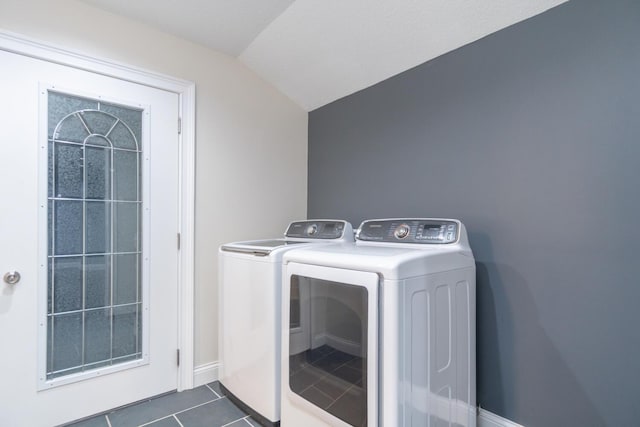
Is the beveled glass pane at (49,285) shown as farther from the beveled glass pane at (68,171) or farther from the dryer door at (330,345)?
the dryer door at (330,345)

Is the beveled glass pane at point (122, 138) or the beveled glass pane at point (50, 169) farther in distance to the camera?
the beveled glass pane at point (122, 138)

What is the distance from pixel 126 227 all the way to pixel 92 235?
0.18 metres

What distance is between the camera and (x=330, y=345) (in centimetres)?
141

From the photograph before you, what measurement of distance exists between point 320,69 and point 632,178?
1871mm

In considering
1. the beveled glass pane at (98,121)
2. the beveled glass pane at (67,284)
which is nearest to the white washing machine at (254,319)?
the beveled glass pane at (67,284)

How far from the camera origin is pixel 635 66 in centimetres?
126

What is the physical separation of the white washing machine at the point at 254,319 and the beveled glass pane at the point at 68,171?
0.88m

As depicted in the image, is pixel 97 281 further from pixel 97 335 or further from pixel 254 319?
pixel 254 319

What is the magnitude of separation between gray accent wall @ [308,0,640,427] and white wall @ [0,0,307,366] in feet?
3.71

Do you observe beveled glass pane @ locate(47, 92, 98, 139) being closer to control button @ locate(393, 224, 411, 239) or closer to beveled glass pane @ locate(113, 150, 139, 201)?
beveled glass pane @ locate(113, 150, 139, 201)

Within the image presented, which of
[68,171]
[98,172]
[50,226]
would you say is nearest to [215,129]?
[98,172]

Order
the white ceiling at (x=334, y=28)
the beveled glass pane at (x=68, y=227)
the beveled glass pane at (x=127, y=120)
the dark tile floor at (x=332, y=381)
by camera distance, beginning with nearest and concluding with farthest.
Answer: the dark tile floor at (x=332, y=381)
the white ceiling at (x=334, y=28)
the beveled glass pane at (x=68, y=227)
the beveled glass pane at (x=127, y=120)

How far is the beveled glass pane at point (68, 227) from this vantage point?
1.76 m

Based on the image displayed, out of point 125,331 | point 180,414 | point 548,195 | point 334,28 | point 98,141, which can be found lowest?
point 180,414
